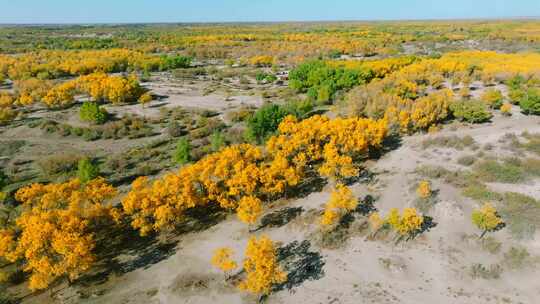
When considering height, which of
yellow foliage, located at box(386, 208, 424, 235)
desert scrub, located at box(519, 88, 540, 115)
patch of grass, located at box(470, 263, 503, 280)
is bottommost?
patch of grass, located at box(470, 263, 503, 280)

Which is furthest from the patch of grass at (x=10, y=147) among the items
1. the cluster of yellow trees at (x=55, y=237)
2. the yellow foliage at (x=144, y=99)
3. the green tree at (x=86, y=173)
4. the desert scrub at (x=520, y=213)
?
the desert scrub at (x=520, y=213)

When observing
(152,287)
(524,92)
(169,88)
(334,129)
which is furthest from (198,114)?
(524,92)

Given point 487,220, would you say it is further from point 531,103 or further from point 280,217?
point 531,103

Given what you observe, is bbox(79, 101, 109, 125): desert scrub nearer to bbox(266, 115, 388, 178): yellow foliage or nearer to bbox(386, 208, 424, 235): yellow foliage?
bbox(266, 115, 388, 178): yellow foliage

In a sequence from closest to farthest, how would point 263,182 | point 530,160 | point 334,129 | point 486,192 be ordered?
point 486,192, point 263,182, point 530,160, point 334,129

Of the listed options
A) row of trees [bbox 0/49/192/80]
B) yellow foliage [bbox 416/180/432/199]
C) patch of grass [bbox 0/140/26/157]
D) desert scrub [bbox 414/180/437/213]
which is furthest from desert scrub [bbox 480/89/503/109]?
row of trees [bbox 0/49/192/80]

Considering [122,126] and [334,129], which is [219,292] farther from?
[122,126]

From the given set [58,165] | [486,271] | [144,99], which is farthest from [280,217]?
A: [144,99]
